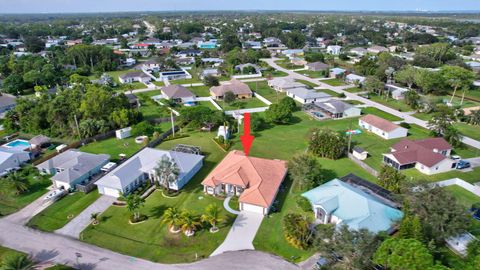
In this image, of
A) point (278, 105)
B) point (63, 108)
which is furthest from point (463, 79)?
point (63, 108)

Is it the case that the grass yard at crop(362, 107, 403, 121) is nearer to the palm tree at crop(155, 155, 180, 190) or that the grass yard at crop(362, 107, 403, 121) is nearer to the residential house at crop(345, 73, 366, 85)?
the residential house at crop(345, 73, 366, 85)

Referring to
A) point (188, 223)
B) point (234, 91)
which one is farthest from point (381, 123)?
point (188, 223)

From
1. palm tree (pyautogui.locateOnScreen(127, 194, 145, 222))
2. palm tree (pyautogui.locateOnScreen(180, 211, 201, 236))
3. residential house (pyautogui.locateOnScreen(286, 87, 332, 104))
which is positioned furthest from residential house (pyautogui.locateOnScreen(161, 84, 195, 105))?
palm tree (pyautogui.locateOnScreen(180, 211, 201, 236))

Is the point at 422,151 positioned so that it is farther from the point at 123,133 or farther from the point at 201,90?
the point at 201,90

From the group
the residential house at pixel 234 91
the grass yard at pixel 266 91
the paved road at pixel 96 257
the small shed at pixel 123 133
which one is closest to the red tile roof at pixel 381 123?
the grass yard at pixel 266 91

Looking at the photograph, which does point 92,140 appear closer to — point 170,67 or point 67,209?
point 67,209

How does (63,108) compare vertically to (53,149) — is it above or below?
above
